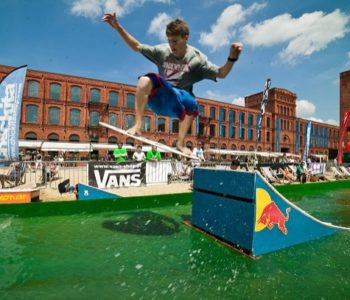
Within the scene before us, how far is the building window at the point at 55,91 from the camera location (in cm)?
3759

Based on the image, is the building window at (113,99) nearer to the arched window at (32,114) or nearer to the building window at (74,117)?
the building window at (74,117)

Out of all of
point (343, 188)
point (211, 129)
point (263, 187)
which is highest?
point (211, 129)

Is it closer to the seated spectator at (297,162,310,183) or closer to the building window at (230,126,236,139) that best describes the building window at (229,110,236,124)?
the building window at (230,126,236,139)

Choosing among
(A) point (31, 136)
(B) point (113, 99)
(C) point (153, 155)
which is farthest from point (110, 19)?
(B) point (113, 99)

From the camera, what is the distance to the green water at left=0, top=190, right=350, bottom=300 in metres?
2.84

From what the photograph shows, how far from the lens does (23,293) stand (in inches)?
108

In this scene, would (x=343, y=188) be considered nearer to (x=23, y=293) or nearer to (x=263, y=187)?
(x=263, y=187)

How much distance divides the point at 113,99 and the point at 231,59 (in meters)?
39.0

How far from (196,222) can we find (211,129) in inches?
1774

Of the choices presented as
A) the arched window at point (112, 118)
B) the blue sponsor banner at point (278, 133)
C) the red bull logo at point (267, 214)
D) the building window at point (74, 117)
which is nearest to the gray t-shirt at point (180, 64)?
the red bull logo at point (267, 214)

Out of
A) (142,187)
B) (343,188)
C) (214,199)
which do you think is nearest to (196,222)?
(214,199)

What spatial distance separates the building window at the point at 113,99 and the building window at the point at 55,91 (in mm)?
6579

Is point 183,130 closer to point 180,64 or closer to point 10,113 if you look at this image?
point 180,64

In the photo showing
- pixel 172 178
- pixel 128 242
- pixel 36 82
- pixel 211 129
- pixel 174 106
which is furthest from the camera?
pixel 211 129
